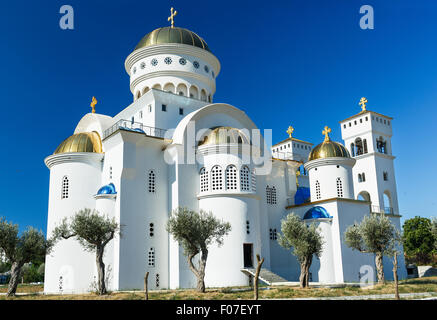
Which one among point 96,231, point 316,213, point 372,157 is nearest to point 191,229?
point 96,231

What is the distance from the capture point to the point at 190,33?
1240 inches

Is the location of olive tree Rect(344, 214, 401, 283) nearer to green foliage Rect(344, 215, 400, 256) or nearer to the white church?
green foliage Rect(344, 215, 400, 256)

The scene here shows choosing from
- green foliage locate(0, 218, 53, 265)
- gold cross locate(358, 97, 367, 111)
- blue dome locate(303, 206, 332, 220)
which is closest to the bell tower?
gold cross locate(358, 97, 367, 111)

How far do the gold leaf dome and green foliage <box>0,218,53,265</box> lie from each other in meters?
18.5

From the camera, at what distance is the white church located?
23766mm

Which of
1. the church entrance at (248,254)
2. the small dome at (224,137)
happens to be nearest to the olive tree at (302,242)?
the church entrance at (248,254)

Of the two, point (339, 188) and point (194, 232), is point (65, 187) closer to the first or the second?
point (194, 232)

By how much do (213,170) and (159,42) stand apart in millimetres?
11074

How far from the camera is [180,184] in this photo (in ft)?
80.8

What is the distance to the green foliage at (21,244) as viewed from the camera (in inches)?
798

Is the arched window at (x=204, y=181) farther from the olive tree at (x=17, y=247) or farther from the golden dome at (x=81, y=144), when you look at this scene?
the olive tree at (x=17, y=247)

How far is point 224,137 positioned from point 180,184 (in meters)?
3.83
